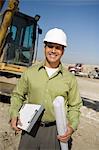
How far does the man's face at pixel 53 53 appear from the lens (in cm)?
293

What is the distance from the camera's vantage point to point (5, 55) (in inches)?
408

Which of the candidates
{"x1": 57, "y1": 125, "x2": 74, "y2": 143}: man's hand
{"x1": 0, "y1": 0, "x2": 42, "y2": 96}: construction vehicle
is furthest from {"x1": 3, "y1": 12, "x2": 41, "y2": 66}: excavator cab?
{"x1": 57, "y1": 125, "x2": 74, "y2": 143}: man's hand

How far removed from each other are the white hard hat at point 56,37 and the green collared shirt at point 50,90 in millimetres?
249

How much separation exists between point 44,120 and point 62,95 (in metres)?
0.31

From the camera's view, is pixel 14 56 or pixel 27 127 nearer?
pixel 27 127

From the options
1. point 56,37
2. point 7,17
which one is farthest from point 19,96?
point 7,17

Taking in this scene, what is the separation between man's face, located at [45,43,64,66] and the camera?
9.62 feet

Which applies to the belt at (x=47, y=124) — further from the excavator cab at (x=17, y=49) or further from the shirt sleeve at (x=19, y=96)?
the excavator cab at (x=17, y=49)

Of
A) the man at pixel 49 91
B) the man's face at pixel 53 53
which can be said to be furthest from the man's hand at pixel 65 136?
the man's face at pixel 53 53

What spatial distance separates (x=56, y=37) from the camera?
2.93 m

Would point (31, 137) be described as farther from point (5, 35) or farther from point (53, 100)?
point (5, 35)

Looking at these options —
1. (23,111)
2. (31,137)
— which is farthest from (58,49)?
(31,137)

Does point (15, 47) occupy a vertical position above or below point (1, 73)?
above

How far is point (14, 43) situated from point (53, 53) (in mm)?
7866
